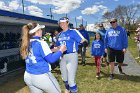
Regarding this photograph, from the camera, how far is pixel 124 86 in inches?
406

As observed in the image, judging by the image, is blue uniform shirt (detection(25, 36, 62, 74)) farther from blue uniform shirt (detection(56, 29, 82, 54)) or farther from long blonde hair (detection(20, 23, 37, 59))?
blue uniform shirt (detection(56, 29, 82, 54))

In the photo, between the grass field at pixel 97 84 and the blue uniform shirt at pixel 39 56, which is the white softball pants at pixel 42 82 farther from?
the grass field at pixel 97 84

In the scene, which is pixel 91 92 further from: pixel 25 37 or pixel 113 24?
pixel 25 37

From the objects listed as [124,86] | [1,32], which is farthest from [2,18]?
[124,86]

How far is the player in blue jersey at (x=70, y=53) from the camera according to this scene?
8.09 m

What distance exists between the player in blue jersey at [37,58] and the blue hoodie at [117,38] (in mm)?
6216

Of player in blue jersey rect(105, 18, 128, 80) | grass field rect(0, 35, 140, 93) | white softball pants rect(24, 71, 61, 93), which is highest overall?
player in blue jersey rect(105, 18, 128, 80)

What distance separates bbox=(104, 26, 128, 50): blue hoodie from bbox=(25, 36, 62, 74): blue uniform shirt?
622cm

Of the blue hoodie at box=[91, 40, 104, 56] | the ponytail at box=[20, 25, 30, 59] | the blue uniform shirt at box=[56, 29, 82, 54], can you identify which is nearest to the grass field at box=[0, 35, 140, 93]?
the blue hoodie at box=[91, 40, 104, 56]

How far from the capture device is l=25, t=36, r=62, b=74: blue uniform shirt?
5.07 m

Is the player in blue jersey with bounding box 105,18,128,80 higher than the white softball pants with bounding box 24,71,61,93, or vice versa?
the player in blue jersey with bounding box 105,18,128,80

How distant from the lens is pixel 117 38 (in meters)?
11.1

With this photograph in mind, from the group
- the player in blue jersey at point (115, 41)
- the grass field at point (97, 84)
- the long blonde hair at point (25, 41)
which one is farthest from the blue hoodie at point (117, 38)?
the long blonde hair at point (25, 41)

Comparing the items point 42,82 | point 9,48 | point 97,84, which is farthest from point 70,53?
point 9,48
